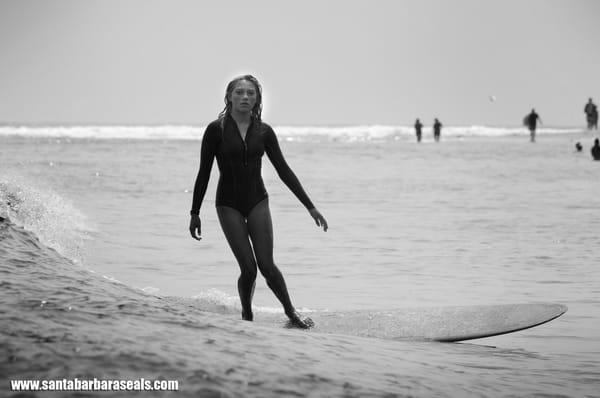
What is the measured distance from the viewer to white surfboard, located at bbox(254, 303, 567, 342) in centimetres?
573

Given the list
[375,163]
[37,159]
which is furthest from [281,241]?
[37,159]

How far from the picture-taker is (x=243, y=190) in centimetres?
575

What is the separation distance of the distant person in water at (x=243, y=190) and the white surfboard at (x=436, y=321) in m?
0.36

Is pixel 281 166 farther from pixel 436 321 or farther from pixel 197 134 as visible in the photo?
pixel 197 134

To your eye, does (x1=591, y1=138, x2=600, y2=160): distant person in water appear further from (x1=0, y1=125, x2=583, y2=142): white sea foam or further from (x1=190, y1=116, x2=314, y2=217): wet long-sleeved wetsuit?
(x1=0, y1=125, x2=583, y2=142): white sea foam

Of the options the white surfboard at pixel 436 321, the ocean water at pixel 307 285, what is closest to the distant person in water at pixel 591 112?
the ocean water at pixel 307 285

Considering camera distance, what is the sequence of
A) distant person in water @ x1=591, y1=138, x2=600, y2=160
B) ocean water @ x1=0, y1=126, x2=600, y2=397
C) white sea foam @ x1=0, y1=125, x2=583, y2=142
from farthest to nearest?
white sea foam @ x1=0, y1=125, x2=583, y2=142, distant person in water @ x1=591, y1=138, x2=600, y2=160, ocean water @ x1=0, y1=126, x2=600, y2=397

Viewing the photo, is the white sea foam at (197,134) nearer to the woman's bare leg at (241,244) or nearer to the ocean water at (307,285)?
the ocean water at (307,285)

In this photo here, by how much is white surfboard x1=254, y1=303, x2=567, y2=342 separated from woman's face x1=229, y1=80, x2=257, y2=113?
Result: 144cm

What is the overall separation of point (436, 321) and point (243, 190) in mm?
1578

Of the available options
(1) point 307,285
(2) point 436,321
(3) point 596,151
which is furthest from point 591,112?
(2) point 436,321

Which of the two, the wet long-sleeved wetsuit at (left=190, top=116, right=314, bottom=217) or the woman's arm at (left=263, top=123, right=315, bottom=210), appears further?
the woman's arm at (left=263, top=123, right=315, bottom=210)

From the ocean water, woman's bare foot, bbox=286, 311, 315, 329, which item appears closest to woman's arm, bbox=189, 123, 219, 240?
the ocean water

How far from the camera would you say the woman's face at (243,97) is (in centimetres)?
577
